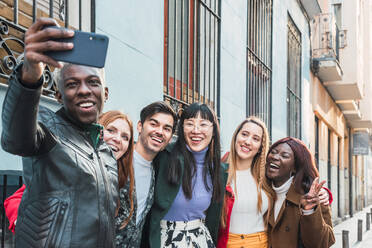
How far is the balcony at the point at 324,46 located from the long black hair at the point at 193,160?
12.8 metres

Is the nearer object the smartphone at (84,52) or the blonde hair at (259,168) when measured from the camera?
the smartphone at (84,52)

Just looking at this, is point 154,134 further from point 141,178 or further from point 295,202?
point 295,202

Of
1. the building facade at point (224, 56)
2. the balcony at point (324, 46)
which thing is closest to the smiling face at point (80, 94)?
the building facade at point (224, 56)

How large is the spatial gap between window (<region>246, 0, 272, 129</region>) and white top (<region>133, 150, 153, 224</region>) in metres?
5.97

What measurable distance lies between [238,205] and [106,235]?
2153 mm

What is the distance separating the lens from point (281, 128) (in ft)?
39.4

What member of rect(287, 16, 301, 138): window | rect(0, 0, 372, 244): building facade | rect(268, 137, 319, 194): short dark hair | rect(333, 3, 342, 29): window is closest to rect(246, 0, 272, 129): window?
rect(0, 0, 372, 244): building facade

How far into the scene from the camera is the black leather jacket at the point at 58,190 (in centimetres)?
170

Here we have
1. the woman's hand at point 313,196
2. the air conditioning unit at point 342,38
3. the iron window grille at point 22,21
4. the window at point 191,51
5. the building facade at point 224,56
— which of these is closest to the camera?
the iron window grille at point 22,21

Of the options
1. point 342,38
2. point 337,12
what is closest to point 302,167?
point 342,38

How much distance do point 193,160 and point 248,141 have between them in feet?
1.91

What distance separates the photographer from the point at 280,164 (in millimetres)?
4043

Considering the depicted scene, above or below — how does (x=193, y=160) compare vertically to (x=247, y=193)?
above

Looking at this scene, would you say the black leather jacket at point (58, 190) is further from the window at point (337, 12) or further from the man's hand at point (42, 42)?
the window at point (337, 12)
